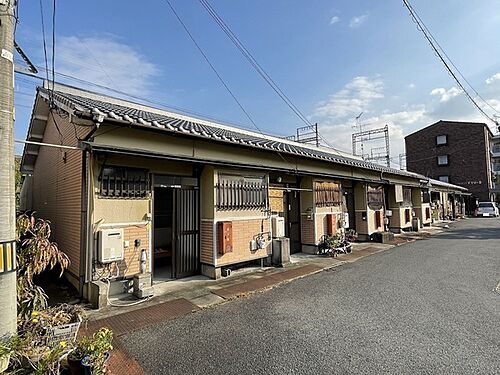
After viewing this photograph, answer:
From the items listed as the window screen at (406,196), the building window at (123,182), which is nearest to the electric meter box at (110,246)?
the building window at (123,182)

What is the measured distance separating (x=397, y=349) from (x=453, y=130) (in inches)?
1734

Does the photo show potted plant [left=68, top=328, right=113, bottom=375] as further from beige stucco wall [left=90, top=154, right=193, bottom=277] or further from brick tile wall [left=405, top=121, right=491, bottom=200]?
brick tile wall [left=405, top=121, right=491, bottom=200]

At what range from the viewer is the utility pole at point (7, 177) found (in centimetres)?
262

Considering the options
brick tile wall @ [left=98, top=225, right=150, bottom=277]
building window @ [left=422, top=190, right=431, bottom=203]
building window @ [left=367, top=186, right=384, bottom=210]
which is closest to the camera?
brick tile wall @ [left=98, top=225, right=150, bottom=277]

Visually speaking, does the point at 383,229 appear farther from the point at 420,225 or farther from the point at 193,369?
the point at 193,369

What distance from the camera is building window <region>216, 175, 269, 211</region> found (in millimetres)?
7148

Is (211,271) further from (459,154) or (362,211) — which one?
(459,154)

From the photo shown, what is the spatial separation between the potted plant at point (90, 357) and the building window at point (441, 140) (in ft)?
150

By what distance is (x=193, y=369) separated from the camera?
311cm

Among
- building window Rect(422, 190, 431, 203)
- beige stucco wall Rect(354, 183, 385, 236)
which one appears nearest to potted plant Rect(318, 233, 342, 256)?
beige stucco wall Rect(354, 183, 385, 236)

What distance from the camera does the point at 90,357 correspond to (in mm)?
2686

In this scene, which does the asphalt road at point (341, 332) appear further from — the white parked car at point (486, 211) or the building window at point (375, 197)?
the white parked car at point (486, 211)

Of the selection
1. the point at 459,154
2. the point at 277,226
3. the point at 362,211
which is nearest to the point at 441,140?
the point at 459,154

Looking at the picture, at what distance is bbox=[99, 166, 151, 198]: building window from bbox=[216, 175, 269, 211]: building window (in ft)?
5.77
